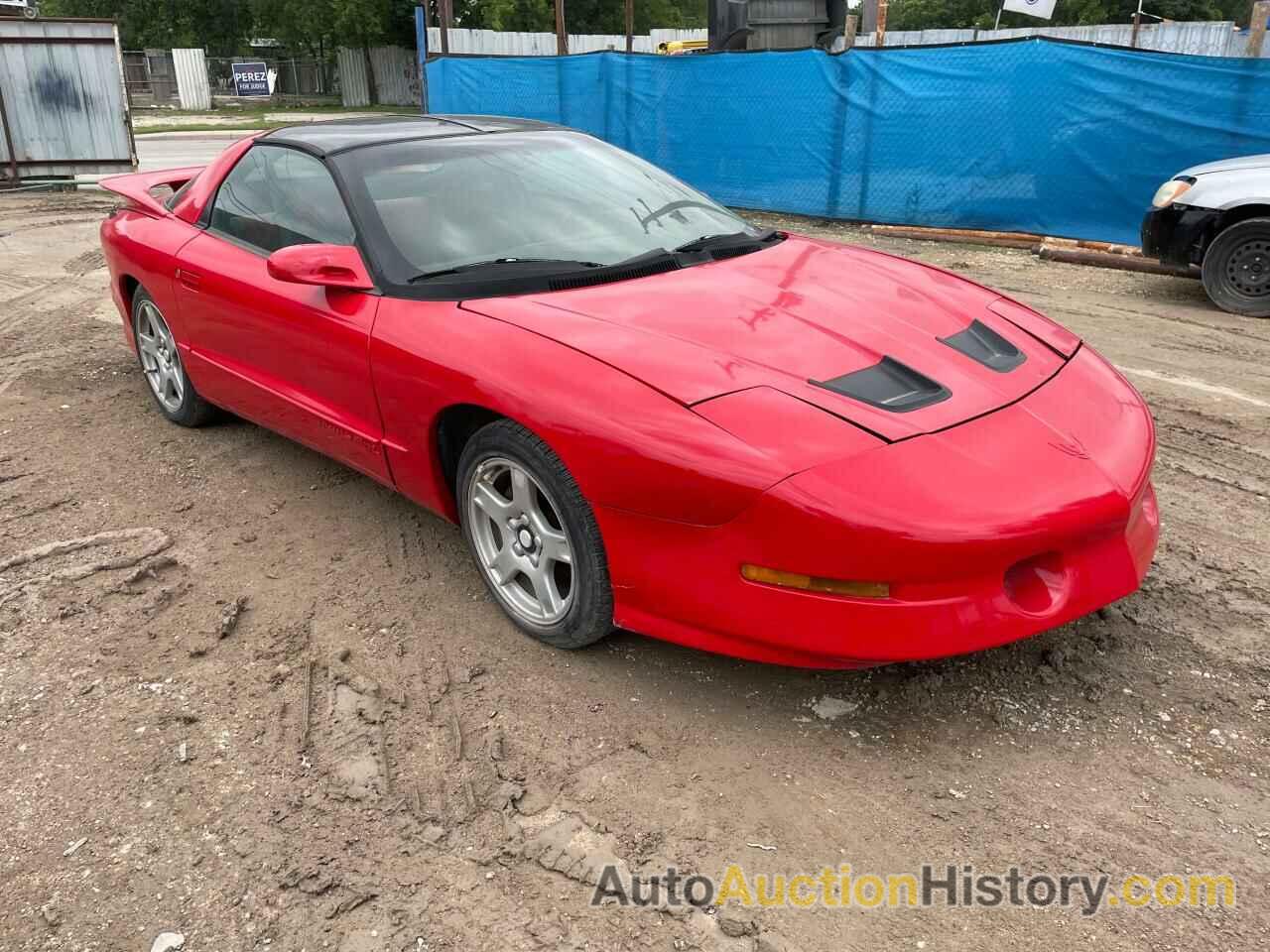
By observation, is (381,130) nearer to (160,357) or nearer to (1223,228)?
(160,357)

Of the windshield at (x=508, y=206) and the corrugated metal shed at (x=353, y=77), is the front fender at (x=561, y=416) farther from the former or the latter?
the corrugated metal shed at (x=353, y=77)

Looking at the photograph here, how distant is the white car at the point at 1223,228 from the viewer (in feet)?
21.6

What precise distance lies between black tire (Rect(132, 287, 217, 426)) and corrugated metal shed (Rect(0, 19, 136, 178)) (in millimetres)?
10257

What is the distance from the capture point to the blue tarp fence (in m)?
8.65

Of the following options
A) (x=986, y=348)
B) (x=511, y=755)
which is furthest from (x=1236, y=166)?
(x=511, y=755)

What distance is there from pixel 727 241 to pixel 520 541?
4.71ft

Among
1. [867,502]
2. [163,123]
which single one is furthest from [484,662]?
[163,123]

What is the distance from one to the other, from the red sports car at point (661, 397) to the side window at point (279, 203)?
16 millimetres

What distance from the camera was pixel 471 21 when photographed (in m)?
41.0

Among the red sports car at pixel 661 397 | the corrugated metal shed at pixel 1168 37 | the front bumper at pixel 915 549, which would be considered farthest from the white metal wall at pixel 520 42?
the front bumper at pixel 915 549

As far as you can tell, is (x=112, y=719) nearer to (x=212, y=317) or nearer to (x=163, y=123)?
(x=212, y=317)

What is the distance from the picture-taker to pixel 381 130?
12.7 ft

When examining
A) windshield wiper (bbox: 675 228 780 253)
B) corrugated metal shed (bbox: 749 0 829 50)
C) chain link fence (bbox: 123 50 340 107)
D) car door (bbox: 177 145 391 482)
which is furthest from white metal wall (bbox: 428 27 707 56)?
chain link fence (bbox: 123 50 340 107)

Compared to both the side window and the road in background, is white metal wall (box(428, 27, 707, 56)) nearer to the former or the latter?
the road in background
